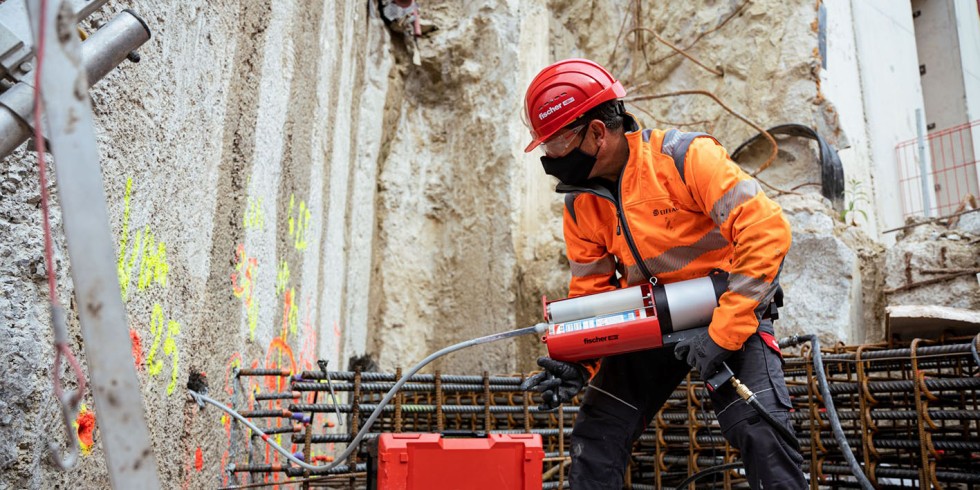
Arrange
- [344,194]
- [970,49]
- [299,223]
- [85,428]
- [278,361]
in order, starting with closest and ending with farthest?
[85,428] → [278,361] → [299,223] → [344,194] → [970,49]

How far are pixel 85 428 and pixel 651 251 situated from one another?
1770 mm

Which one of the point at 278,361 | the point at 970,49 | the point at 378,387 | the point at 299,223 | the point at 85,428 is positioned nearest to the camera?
the point at 85,428

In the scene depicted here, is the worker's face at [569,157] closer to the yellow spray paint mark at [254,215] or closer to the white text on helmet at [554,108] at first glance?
the white text on helmet at [554,108]

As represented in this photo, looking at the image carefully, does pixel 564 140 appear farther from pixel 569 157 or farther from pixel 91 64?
pixel 91 64

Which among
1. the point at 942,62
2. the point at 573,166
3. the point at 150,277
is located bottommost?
the point at 150,277

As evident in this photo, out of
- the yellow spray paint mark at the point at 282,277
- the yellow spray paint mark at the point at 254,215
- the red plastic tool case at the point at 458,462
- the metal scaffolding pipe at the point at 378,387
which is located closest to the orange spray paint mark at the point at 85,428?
the red plastic tool case at the point at 458,462

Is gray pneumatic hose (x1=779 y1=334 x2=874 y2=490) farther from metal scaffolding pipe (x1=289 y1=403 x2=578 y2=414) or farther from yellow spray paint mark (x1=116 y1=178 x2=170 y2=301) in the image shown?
yellow spray paint mark (x1=116 y1=178 x2=170 y2=301)

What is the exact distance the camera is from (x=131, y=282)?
2350 mm

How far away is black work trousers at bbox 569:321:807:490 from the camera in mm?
2277

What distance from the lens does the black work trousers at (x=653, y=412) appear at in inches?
89.7

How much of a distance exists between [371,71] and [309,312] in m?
2.66

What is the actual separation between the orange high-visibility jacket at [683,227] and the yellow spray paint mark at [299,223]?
Answer: 1.92m

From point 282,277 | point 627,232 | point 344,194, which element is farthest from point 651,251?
point 344,194

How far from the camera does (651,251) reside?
8.49ft
